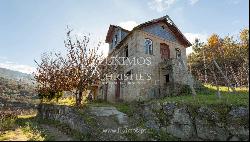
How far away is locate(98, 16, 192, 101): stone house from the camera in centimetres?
2431

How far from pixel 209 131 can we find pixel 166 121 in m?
3.10

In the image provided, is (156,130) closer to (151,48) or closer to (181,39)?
(151,48)

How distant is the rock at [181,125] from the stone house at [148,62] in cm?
744

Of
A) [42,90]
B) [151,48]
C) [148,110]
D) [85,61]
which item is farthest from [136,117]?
[42,90]

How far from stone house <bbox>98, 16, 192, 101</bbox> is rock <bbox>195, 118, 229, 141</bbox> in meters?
8.78

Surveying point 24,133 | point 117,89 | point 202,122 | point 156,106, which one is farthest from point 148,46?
point 24,133

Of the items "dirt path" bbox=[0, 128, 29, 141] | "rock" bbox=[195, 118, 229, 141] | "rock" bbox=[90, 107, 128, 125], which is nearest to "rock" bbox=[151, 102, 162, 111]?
"rock" bbox=[90, 107, 128, 125]

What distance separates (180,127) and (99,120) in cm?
543

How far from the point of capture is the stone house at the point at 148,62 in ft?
79.8

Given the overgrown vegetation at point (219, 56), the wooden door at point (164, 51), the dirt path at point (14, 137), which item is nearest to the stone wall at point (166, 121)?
the dirt path at point (14, 137)

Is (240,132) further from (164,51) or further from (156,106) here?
(164,51)

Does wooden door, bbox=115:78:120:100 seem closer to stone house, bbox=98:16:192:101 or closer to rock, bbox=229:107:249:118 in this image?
stone house, bbox=98:16:192:101

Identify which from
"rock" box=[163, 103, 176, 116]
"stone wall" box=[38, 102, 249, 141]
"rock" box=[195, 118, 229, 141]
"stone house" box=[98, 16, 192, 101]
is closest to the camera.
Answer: "rock" box=[195, 118, 229, 141]

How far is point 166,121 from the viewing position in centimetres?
1586
